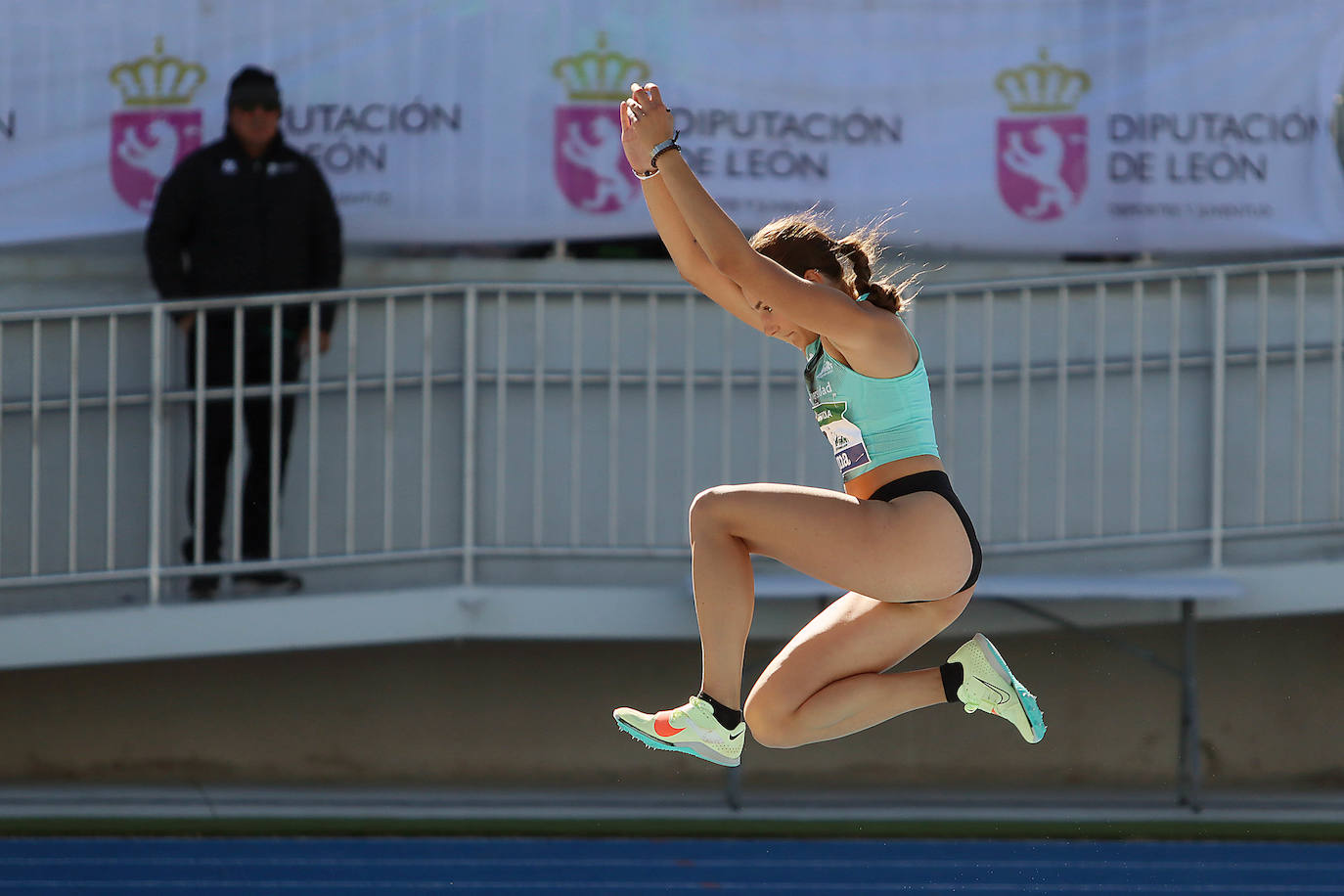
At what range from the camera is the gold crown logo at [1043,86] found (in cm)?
845

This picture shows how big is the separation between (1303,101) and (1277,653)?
2665 millimetres

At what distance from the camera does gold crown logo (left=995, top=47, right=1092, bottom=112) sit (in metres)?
8.45

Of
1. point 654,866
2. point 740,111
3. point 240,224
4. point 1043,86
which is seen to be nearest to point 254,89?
point 240,224

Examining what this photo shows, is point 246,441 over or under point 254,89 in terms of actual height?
under

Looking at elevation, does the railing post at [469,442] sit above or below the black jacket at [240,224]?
below

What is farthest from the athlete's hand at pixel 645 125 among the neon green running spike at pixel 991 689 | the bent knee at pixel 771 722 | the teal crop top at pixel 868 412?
the neon green running spike at pixel 991 689

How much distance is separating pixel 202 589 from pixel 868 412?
4201mm

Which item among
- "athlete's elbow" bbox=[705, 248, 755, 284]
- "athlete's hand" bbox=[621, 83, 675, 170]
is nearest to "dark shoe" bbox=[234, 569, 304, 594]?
"athlete's hand" bbox=[621, 83, 675, 170]

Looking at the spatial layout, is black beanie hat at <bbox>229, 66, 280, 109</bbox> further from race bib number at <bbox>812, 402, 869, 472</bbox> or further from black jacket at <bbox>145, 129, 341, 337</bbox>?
race bib number at <bbox>812, 402, 869, 472</bbox>

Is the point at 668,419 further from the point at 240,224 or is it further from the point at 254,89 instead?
the point at 254,89

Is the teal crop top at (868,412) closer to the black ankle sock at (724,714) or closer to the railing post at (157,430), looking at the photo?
the black ankle sock at (724,714)

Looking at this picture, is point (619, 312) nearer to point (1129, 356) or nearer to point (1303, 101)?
point (1129, 356)

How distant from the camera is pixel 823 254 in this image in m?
4.32

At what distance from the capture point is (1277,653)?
353 inches
